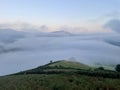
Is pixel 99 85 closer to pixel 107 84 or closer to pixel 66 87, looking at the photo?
pixel 107 84

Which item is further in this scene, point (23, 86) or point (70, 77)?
point (70, 77)

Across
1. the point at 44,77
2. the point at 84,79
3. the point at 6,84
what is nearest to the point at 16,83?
the point at 6,84

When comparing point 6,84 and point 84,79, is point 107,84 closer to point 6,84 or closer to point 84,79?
point 84,79

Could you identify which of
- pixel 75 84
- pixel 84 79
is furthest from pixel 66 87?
pixel 84 79

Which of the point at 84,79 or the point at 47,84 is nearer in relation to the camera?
the point at 47,84

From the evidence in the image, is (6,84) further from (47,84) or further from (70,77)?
(70,77)
